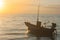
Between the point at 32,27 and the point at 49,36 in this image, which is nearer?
the point at 49,36

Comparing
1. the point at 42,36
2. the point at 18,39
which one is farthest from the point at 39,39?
the point at 18,39

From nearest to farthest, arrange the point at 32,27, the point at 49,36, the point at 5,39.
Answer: the point at 5,39 → the point at 49,36 → the point at 32,27

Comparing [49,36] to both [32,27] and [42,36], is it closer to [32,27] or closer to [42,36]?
[42,36]

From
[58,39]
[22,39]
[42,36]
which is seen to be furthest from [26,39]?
[58,39]

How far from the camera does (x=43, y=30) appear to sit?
103ft

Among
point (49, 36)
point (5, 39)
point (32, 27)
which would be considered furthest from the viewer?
point (32, 27)

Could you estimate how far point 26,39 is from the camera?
30453 millimetres

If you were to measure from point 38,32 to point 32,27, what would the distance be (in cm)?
267

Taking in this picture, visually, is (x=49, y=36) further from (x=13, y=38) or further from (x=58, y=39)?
(x=13, y=38)

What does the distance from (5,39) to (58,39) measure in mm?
7859

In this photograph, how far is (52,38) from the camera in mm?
30750

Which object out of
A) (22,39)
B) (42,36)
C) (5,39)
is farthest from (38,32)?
(5,39)

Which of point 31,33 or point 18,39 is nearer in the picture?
point 18,39

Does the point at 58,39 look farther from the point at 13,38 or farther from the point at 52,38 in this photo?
the point at 13,38
